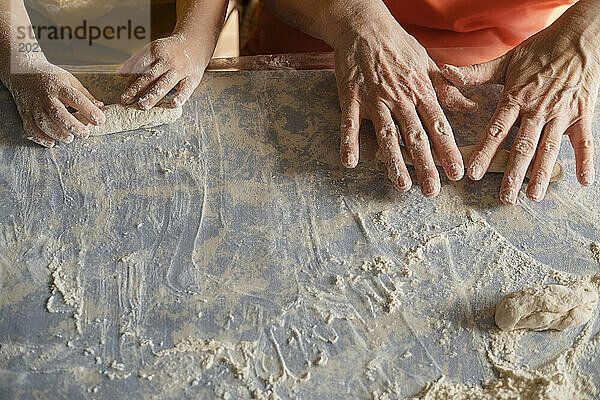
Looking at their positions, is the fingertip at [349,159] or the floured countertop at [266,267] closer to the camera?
the floured countertop at [266,267]

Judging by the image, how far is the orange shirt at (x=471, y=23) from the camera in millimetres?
1672

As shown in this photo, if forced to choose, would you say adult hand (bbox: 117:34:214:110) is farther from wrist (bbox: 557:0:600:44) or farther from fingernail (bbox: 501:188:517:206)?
wrist (bbox: 557:0:600:44)

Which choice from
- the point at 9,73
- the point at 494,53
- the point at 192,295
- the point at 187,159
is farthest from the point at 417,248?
the point at 9,73

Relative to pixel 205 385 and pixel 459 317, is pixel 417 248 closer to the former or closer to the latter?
pixel 459 317

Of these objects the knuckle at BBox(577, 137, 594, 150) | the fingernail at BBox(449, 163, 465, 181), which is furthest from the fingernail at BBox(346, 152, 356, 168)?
the knuckle at BBox(577, 137, 594, 150)

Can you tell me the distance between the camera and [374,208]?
126cm

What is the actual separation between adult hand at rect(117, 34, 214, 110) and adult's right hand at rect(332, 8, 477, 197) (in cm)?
38

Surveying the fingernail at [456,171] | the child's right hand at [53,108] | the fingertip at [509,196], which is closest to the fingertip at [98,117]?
the child's right hand at [53,108]

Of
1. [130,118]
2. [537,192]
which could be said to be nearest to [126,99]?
[130,118]

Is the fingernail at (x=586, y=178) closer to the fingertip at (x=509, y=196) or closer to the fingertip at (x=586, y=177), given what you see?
the fingertip at (x=586, y=177)

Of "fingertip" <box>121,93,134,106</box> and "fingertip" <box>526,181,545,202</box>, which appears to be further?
"fingertip" <box>121,93,134,106</box>

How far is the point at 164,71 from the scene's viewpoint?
142cm

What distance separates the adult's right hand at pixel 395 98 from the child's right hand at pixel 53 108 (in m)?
0.62

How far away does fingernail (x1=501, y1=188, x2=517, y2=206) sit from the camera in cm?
125
